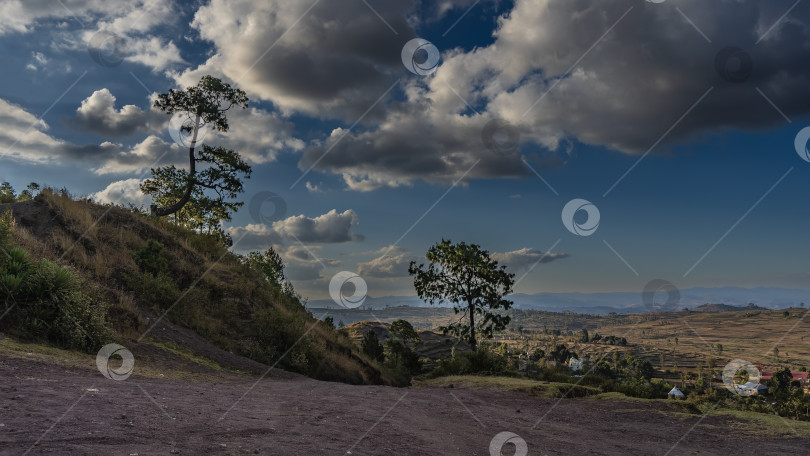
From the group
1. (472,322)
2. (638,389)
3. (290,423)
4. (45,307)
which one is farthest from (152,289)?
(472,322)

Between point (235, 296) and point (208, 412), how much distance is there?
1686 centimetres

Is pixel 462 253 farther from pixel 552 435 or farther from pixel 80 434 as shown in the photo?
pixel 80 434

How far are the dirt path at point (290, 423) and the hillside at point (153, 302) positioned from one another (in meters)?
3.45

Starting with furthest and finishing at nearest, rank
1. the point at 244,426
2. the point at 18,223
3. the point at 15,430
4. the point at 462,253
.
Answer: the point at 462,253 < the point at 18,223 < the point at 244,426 < the point at 15,430

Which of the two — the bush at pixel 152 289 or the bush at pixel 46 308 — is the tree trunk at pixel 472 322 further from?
the bush at pixel 46 308

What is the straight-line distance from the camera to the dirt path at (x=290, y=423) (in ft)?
15.5

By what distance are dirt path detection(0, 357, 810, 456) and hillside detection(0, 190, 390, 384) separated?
3452 mm

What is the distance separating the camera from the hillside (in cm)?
1191

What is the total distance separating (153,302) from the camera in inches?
716

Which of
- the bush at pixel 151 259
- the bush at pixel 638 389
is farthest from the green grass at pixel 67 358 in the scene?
the bush at pixel 638 389

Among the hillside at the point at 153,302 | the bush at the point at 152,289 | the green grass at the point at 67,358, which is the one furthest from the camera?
the bush at the point at 152,289

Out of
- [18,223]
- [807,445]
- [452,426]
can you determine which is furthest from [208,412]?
[18,223]

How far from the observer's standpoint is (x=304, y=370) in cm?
1908

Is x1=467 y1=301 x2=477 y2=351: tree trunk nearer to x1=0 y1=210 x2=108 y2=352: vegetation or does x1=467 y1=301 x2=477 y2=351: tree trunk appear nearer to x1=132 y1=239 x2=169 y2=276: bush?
x1=132 y1=239 x2=169 y2=276: bush
